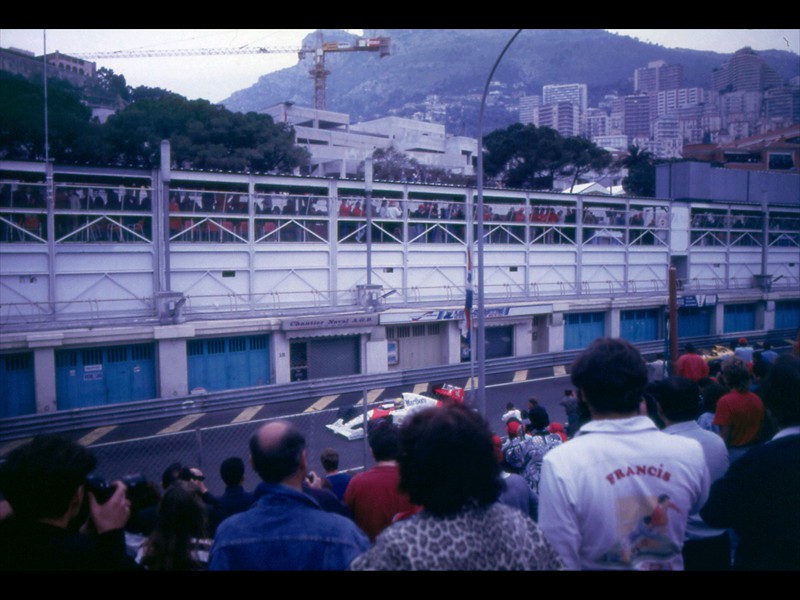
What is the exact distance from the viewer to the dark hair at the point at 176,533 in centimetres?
327

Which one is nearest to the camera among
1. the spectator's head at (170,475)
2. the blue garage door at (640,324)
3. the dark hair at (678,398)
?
the dark hair at (678,398)

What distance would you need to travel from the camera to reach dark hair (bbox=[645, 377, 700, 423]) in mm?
3439

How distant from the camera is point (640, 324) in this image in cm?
3030

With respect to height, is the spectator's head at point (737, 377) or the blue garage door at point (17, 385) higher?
the spectator's head at point (737, 377)

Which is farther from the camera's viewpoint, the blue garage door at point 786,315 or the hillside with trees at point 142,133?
the blue garage door at point 786,315

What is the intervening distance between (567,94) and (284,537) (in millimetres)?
180427

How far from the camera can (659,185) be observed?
1444 inches

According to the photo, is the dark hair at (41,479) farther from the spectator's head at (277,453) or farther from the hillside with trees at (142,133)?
the hillside with trees at (142,133)

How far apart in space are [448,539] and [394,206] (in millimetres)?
23521

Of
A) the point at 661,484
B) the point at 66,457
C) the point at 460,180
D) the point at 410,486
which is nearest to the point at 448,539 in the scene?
the point at 410,486

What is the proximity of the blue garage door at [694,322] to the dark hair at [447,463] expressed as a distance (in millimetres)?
31397

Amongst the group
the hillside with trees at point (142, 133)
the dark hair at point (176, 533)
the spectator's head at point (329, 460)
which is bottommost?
the spectator's head at point (329, 460)

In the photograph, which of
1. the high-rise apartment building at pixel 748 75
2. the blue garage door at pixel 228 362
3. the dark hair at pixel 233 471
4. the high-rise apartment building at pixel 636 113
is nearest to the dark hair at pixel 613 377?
the dark hair at pixel 233 471

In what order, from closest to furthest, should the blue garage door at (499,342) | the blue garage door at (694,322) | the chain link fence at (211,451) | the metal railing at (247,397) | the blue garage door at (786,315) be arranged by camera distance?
the chain link fence at (211,451), the metal railing at (247,397), the blue garage door at (499,342), the blue garage door at (694,322), the blue garage door at (786,315)
